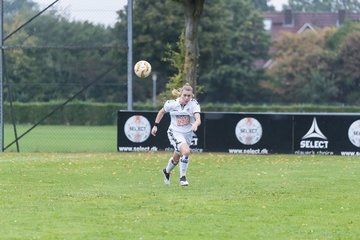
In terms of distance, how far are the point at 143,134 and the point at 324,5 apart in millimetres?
127572

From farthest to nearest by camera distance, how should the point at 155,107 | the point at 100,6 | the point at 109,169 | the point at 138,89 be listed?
1. the point at 138,89
2. the point at 155,107
3. the point at 100,6
4. the point at 109,169

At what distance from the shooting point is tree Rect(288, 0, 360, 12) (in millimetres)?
147650

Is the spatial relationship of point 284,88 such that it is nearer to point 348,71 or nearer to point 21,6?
point 348,71

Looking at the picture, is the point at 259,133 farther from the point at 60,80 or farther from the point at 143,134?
the point at 60,80

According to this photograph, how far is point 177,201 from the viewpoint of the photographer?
15.1 m

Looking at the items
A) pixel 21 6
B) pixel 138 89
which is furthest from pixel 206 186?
pixel 138 89

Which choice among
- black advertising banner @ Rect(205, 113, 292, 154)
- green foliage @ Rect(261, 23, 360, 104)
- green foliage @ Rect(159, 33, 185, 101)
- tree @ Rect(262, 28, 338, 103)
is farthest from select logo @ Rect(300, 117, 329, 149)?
tree @ Rect(262, 28, 338, 103)

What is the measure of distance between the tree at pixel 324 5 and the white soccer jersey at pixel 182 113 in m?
128

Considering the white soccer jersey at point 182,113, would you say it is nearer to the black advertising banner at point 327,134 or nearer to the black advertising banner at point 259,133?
the black advertising banner at point 259,133

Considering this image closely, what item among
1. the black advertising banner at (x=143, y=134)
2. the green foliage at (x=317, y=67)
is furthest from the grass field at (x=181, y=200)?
the green foliage at (x=317, y=67)

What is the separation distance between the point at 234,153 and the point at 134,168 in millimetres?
5934

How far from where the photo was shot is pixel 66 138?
4231 cm

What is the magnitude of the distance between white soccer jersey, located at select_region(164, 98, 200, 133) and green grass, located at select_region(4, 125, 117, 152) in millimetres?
12890

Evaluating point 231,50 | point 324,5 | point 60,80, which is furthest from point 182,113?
point 324,5
